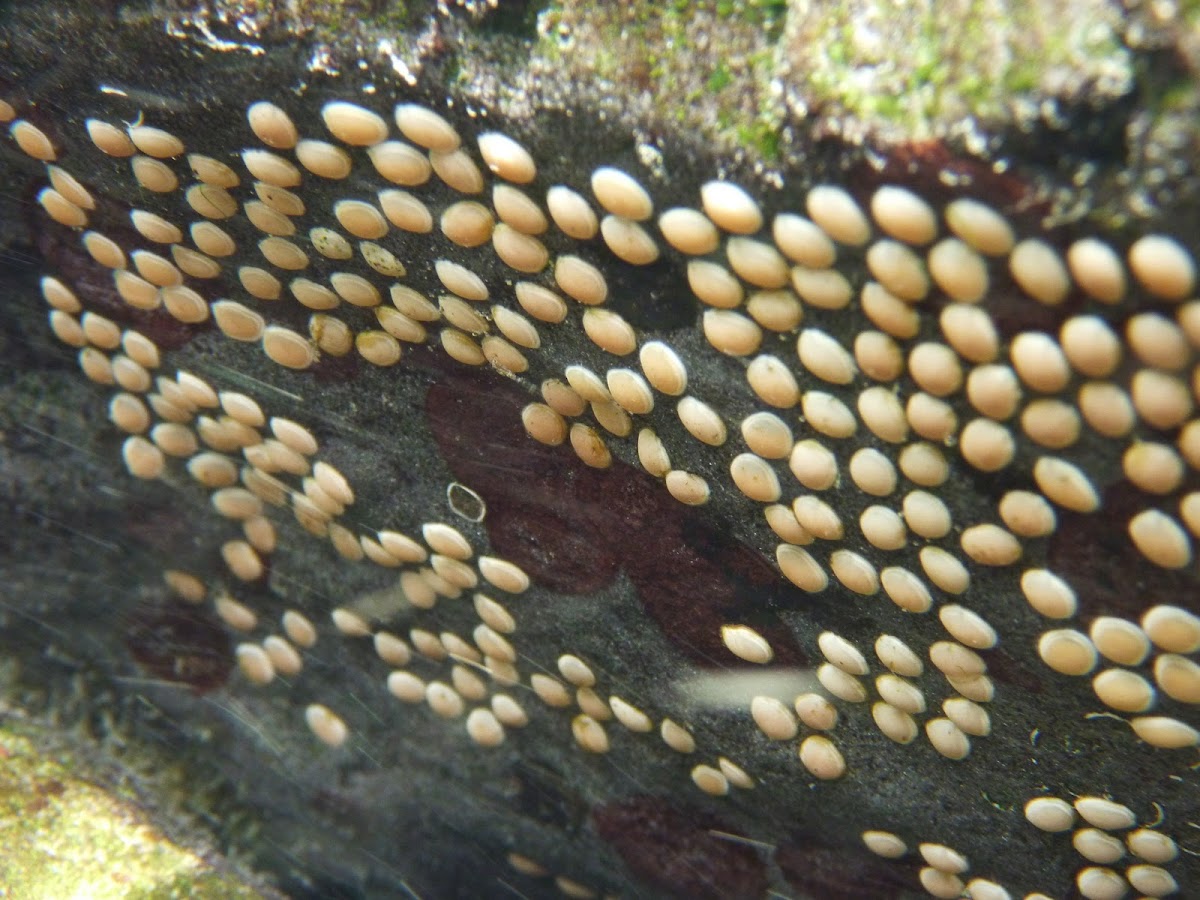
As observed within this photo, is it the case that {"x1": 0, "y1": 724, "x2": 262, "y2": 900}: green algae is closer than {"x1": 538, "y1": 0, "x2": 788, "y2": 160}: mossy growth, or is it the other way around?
{"x1": 538, "y1": 0, "x2": 788, "y2": 160}: mossy growth

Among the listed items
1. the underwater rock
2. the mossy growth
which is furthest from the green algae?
the mossy growth

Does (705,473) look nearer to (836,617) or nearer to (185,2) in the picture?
(836,617)

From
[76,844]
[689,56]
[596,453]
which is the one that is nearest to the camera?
[689,56]

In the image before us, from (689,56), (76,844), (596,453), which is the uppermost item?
(689,56)

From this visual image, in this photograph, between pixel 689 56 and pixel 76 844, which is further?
pixel 76 844

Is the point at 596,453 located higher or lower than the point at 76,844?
higher

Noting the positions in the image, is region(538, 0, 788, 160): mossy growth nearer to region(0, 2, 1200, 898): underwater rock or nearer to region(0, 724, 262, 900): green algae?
region(0, 2, 1200, 898): underwater rock

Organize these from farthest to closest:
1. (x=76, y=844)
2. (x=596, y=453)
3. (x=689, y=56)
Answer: (x=76, y=844)
(x=596, y=453)
(x=689, y=56)

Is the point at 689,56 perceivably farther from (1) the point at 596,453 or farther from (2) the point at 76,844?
(2) the point at 76,844

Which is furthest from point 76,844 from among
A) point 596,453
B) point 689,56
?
point 689,56

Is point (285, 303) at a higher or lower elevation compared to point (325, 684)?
higher

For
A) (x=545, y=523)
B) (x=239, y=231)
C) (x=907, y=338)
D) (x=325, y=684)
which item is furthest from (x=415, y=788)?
(x=907, y=338)
